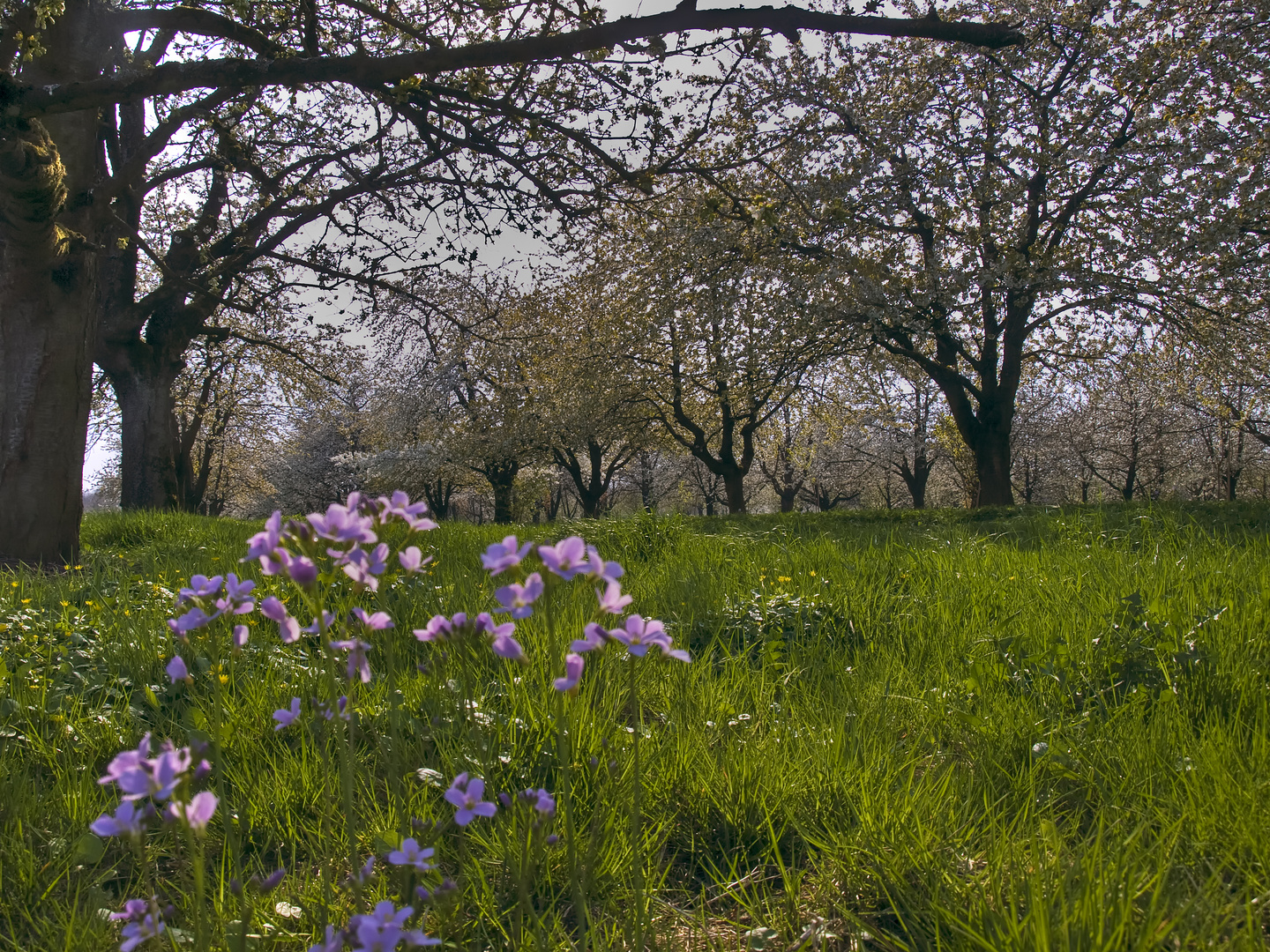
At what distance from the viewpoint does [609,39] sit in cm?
448

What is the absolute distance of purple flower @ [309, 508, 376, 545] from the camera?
1.11 meters

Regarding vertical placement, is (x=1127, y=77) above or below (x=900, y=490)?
above

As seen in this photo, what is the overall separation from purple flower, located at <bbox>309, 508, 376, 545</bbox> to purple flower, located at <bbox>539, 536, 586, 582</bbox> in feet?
1.07

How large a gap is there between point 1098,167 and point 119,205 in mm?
16199

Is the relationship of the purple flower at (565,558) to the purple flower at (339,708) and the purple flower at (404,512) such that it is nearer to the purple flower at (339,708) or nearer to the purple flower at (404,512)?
the purple flower at (404,512)

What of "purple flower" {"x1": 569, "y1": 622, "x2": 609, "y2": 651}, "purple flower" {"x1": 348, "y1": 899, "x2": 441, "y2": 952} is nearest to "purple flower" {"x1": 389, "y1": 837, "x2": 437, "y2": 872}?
"purple flower" {"x1": 348, "y1": 899, "x2": 441, "y2": 952}

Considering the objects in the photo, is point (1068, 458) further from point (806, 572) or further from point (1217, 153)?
point (806, 572)

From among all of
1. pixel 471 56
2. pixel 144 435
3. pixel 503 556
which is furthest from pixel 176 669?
pixel 144 435

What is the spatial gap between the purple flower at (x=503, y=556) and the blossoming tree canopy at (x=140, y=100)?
14.8 ft

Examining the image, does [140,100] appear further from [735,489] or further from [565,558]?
[735,489]

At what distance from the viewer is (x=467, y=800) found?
1.04 meters

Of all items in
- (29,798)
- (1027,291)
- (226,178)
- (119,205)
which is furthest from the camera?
(1027,291)

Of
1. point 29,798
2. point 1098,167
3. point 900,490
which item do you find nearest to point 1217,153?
point 1098,167

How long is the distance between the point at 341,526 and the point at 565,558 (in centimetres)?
39
